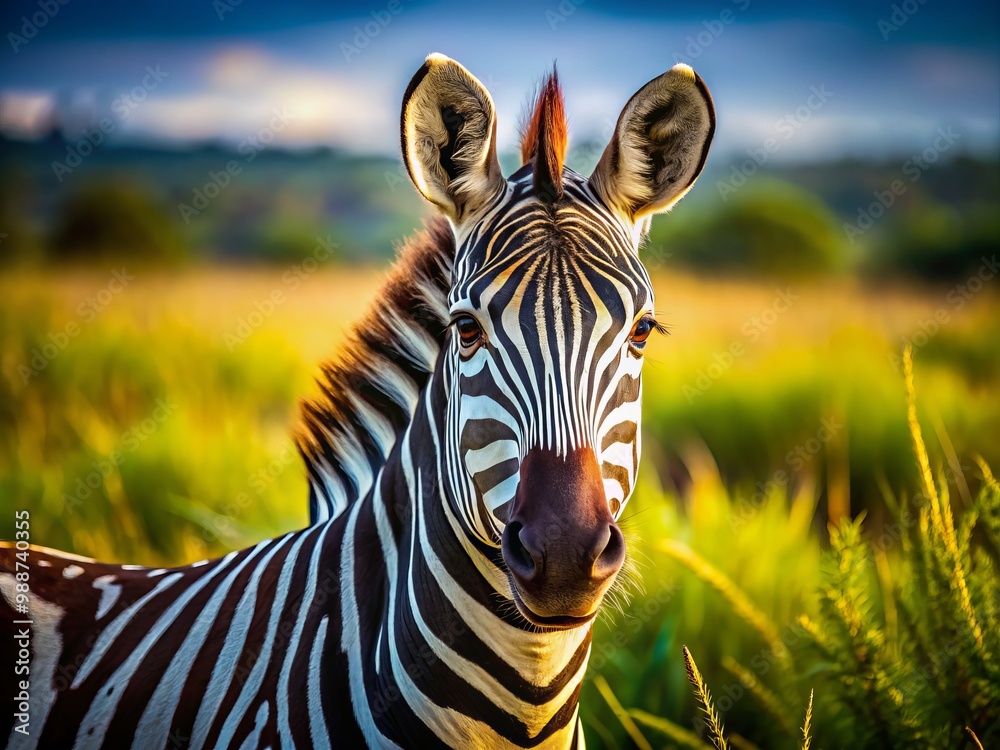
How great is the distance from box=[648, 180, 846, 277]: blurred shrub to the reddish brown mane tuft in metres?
19.6

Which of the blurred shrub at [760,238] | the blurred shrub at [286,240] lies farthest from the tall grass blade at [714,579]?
the blurred shrub at [286,240]

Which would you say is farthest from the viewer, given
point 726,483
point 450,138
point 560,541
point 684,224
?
point 684,224

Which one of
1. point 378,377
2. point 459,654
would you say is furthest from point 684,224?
point 459,654

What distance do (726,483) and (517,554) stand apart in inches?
288

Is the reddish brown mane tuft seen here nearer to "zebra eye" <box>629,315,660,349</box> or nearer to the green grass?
"zebra eye" <box>629,315,660,349</box>

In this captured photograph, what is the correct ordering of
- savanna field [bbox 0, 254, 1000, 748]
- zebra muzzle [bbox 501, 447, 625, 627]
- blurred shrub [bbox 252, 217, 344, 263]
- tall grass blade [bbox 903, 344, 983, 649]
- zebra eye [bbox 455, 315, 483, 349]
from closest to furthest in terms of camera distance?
1. zebra muzzle [bbox 501, 447, 625, 627]
2. zebra eye [bbox 455, 315, 483, 349]
3. tall grass blade [bbox 903, 344, 983, 649]
4. savanna field [bbox 0, 254, 1000, 748]
5. blurred shrub [bbox 252, 217, 344, 263]

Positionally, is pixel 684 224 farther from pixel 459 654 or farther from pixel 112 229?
pixel 459 654

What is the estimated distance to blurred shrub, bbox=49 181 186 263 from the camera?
2409 cm

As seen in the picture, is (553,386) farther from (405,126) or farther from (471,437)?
(405,126)

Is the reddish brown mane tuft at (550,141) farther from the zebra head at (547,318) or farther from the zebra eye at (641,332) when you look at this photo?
the zebra eye at (641,332)

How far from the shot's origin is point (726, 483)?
340 inches

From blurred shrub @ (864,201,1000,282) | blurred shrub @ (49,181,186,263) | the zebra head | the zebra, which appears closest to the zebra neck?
the zebra

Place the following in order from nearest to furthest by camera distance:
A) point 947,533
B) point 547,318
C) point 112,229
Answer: point 547,318 < point 947,533 < point 112,229

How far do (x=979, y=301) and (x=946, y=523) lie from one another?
39.6 feet
